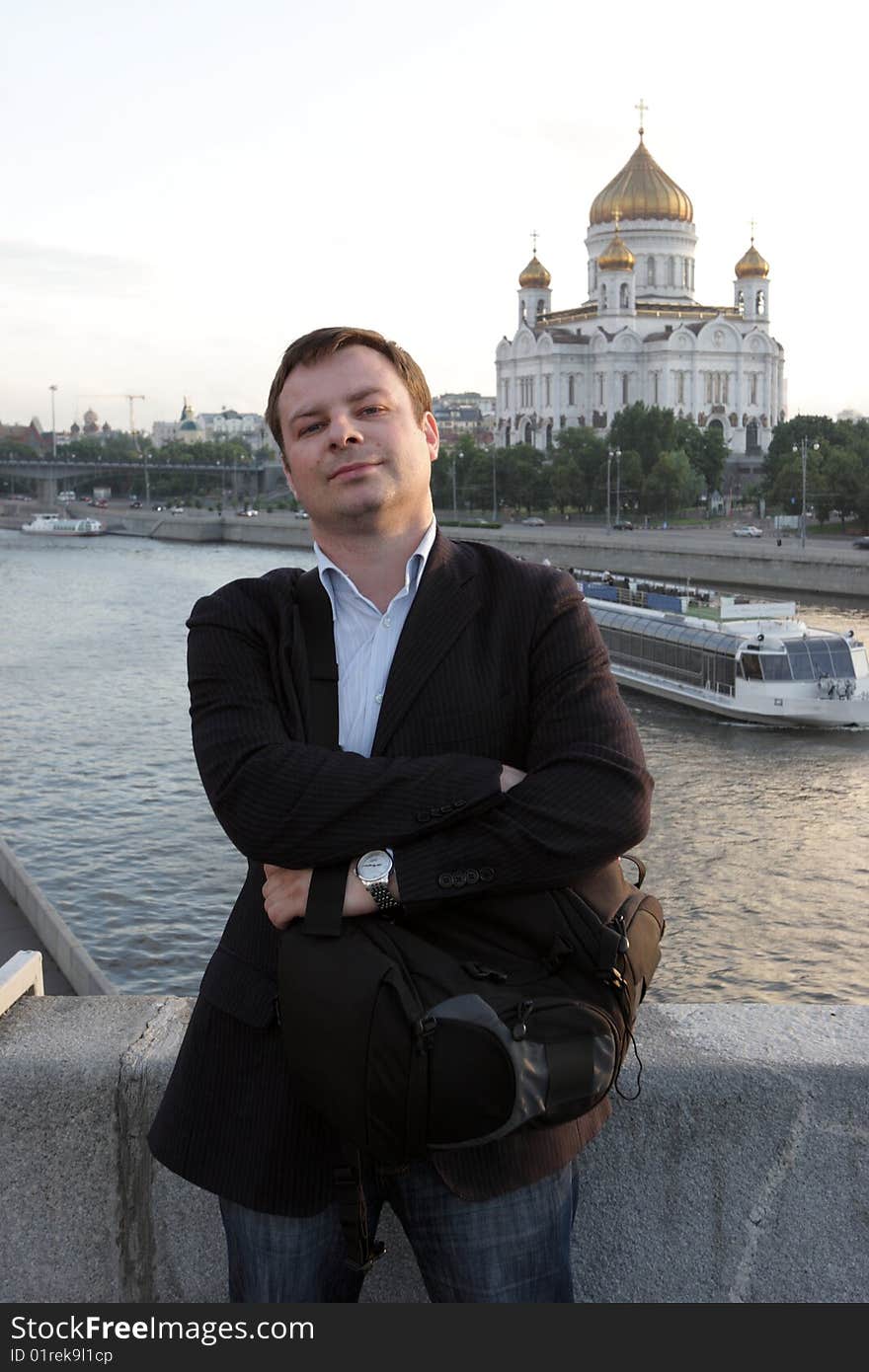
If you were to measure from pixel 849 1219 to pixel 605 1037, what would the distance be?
660 millimetres

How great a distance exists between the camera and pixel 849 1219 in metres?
2.09

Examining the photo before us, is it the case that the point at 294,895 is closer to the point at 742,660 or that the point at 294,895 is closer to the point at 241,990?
the point at 241,990

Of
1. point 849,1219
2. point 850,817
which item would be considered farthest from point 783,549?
point 849,1219

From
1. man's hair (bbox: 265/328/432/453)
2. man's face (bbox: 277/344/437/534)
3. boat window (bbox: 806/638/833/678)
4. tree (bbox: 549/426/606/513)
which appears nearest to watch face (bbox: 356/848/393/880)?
man's face (bbox: 277/344/437/534)

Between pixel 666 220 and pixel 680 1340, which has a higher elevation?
pixel 666 220

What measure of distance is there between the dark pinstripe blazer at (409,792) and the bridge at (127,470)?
81.1m

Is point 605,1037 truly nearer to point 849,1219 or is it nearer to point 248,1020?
point 248,1020

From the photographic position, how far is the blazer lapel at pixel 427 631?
6.34ft

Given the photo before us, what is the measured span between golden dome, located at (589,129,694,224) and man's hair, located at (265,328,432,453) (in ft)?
298

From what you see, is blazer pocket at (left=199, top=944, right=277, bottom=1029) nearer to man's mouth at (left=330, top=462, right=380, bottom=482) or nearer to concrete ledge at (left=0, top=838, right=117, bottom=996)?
man's mouth at (left=330, top=462, right=380, bottom=482)

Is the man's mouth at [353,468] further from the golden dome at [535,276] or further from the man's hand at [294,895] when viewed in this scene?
the golden dome at [535,276]

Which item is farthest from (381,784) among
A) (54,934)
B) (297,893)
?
(54,934)

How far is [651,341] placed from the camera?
87.2m

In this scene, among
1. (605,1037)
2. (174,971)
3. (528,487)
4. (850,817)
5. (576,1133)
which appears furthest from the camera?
(528,487)
